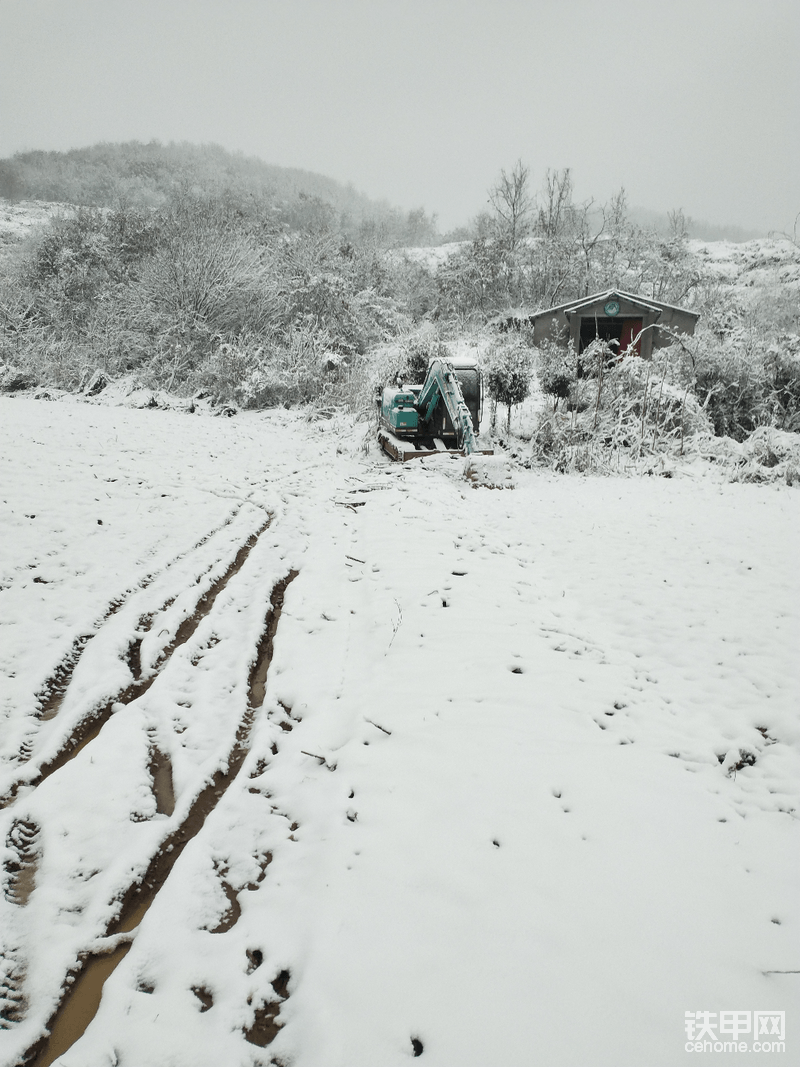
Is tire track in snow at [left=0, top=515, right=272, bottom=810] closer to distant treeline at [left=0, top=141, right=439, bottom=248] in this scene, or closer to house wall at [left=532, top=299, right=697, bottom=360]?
house wall at [left=532, top=299, right=697, bottom=360]

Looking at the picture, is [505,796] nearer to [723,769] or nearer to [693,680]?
[723,769]

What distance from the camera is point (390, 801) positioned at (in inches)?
107

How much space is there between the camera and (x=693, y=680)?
3812 mm

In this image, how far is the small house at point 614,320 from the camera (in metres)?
22.2

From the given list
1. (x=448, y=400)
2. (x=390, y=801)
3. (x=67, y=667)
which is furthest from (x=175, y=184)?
(x=390, y=801)

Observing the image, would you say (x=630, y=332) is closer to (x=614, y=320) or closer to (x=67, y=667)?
(x=614, y=320)

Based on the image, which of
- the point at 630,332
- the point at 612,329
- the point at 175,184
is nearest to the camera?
the point at 630,332

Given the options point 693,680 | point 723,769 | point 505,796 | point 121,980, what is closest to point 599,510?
point 693,680

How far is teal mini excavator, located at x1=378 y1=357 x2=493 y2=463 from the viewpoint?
10102 mm

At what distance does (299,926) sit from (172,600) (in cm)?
323

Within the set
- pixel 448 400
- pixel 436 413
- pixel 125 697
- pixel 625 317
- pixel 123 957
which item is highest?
pixel 625 317

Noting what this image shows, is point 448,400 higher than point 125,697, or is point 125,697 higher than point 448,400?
point 448,400

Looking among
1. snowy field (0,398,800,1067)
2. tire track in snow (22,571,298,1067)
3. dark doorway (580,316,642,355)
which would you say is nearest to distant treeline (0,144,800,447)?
dark doorway (580,316,642,355)

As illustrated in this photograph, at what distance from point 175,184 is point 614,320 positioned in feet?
158
